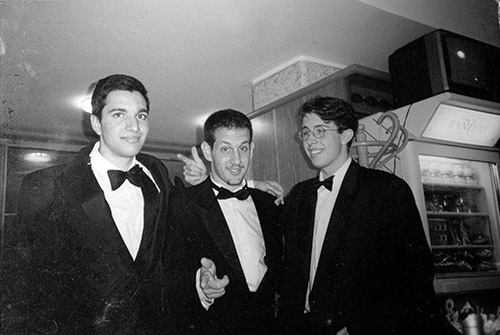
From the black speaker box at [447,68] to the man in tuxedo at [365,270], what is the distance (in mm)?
1038

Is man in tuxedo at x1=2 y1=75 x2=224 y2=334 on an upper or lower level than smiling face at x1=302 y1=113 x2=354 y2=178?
lower

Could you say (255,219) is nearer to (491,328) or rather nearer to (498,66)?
(491,328)

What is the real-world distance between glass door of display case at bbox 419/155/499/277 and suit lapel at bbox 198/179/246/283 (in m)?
1.39

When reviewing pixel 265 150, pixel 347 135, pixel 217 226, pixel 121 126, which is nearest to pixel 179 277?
pixel 217 226

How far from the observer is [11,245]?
4.08 ft

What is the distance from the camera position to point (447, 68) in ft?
7.83

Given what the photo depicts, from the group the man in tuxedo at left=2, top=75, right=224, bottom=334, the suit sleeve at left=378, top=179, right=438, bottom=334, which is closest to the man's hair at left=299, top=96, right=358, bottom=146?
the suit sleeve at left=378, top=179, right=438, bottom=334

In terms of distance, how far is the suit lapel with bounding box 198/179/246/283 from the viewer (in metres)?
1.66

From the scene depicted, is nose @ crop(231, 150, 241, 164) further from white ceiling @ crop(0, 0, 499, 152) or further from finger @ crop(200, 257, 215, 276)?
finger @ crop(200, 257, 215, 276)

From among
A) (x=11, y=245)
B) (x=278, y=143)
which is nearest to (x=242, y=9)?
(x=278, y=143)

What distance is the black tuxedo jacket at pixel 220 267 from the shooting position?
163 centimetres

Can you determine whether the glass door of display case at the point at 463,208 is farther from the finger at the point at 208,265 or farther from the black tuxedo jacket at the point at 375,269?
the finger at the point at 208,265

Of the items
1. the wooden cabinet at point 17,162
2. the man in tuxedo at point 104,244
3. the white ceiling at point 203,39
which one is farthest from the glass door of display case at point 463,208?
the wooden cabinet at point 17,162

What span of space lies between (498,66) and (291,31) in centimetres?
131
